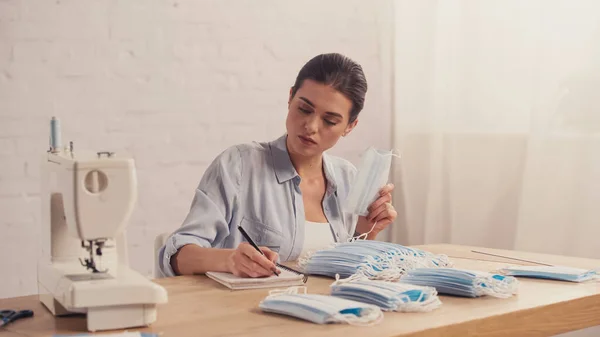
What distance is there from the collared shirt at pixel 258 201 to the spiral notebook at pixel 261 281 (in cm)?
38

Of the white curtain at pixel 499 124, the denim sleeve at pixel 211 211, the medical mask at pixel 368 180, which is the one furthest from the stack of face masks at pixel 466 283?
the white curtain at pixel 499 124

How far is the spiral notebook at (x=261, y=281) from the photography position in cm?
179

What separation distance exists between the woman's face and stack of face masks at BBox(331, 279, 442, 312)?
803 millimetres

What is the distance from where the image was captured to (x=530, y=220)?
3.02 metres

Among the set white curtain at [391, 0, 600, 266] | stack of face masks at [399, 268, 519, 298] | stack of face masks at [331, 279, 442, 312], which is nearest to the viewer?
stack of face masks at [331, 279, 442, 312]

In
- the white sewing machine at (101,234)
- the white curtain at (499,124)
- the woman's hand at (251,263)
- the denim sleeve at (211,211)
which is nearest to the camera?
the white sewing machine at (101,234)

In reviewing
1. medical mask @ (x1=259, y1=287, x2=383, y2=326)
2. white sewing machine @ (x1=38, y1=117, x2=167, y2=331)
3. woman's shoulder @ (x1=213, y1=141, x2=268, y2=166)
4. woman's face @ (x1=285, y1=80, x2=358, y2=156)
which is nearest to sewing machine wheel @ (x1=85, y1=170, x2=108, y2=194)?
white sewing machine @ (x1=38, y1=117, x2=167, y2=331)

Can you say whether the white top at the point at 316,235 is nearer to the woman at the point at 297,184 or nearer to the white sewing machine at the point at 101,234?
the woman at the point at 297,184

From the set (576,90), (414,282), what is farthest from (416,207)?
(414,282)

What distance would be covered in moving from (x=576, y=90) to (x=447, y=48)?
2.30ft

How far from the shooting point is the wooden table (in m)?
1.44

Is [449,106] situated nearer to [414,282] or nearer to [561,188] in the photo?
[561,188]

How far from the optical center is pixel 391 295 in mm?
1571

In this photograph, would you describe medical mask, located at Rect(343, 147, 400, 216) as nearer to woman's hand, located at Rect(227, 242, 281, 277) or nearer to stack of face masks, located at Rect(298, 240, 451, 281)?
stack of face masks, located at Rect(298, 240, 451, 281)
